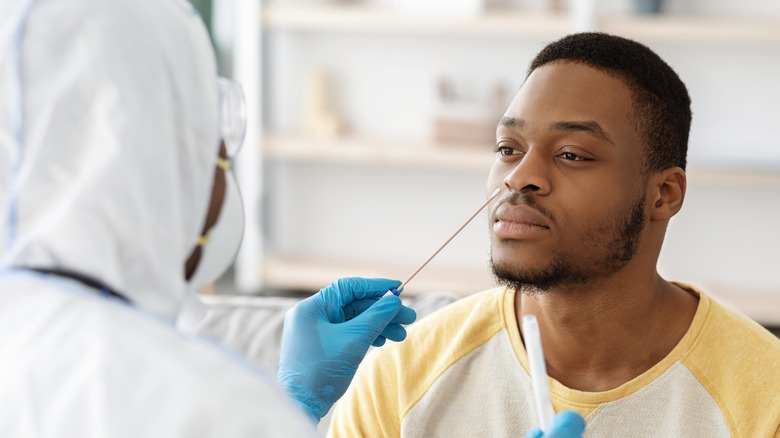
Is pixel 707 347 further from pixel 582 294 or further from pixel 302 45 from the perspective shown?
pixel 302 45

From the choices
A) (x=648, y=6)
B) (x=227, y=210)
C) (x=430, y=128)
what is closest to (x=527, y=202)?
(x=227, y=210)

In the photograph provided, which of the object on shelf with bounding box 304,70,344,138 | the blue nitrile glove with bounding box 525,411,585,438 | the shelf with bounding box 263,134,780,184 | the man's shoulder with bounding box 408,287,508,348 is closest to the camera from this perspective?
the blue nitrile glove with bounding box 525,411,585,438

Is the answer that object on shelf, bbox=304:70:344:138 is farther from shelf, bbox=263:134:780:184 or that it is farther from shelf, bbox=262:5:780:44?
shelf, bbox=262:5:780:44

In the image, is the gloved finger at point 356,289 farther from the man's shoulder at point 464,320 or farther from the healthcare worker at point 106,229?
the healthcare worker at point 106,229

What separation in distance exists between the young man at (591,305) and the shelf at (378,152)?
231cm

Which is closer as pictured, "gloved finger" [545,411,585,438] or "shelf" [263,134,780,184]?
"gloved finger" [545,411,585,438]

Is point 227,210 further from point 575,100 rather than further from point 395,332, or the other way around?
point 575,100

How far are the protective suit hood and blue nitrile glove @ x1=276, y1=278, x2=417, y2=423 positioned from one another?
0.54 meters

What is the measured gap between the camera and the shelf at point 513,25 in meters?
3.52

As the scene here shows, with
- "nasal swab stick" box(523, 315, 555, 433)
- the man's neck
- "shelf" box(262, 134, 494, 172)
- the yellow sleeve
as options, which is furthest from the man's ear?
"shelf" box(262, 134, 494, 172)

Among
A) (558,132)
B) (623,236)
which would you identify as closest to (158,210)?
(558,132)

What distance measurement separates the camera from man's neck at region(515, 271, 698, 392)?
141 cm

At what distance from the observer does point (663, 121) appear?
4.76 feet

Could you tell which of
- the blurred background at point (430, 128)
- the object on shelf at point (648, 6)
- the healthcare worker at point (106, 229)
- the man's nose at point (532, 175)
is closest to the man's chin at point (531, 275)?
the man's nose at point (532, 175)
